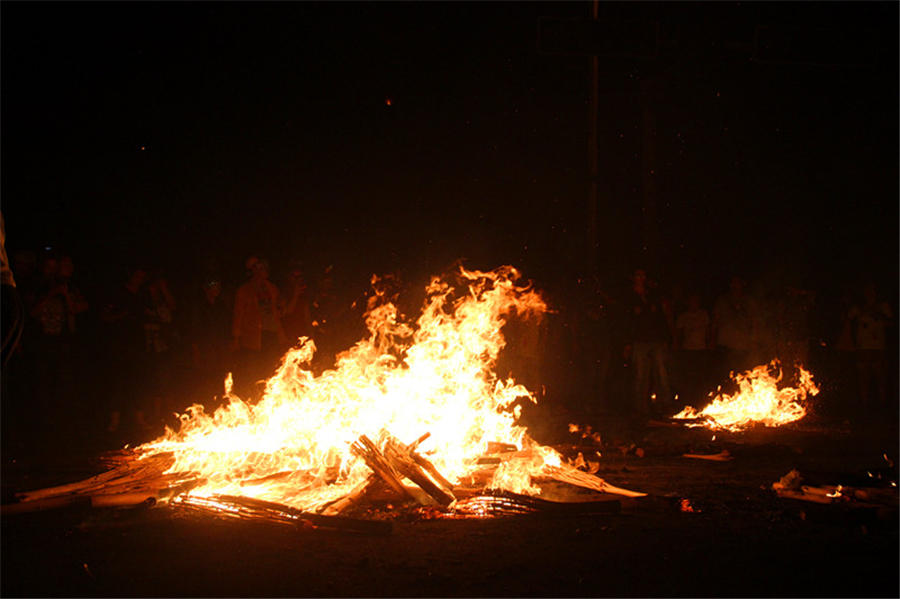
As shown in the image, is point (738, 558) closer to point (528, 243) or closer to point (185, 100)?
point (528, 243)

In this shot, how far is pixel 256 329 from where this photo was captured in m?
9.88

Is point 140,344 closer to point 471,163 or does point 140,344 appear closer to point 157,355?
point 157,355

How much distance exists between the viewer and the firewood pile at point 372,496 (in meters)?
5.61

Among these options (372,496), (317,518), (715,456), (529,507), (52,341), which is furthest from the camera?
(52,341)

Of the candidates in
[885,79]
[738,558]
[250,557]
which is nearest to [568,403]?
[738,558]

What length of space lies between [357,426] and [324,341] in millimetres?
3767

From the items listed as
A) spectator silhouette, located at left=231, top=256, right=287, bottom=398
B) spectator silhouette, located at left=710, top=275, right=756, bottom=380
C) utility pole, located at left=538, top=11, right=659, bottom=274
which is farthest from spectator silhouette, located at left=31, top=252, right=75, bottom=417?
spectator silhouette, located at left=710, top=275, right=756, bottom=380

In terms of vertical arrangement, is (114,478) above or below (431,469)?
below

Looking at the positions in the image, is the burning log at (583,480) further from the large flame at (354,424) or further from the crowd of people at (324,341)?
the crowd of people at (324,341)

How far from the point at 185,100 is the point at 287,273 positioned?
5.37 m

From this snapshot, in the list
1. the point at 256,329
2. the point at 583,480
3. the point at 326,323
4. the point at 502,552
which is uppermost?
the point at 326,323

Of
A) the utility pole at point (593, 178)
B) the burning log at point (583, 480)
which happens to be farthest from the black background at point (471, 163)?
the burning log at point (583, 480)

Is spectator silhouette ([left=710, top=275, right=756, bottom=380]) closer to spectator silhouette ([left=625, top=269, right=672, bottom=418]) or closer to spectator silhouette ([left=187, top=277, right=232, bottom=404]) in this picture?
spectator silhouette ([left=625, top=269, right=672, bottom=418])

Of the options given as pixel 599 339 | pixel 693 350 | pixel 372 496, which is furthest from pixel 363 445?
pixel 693 350
